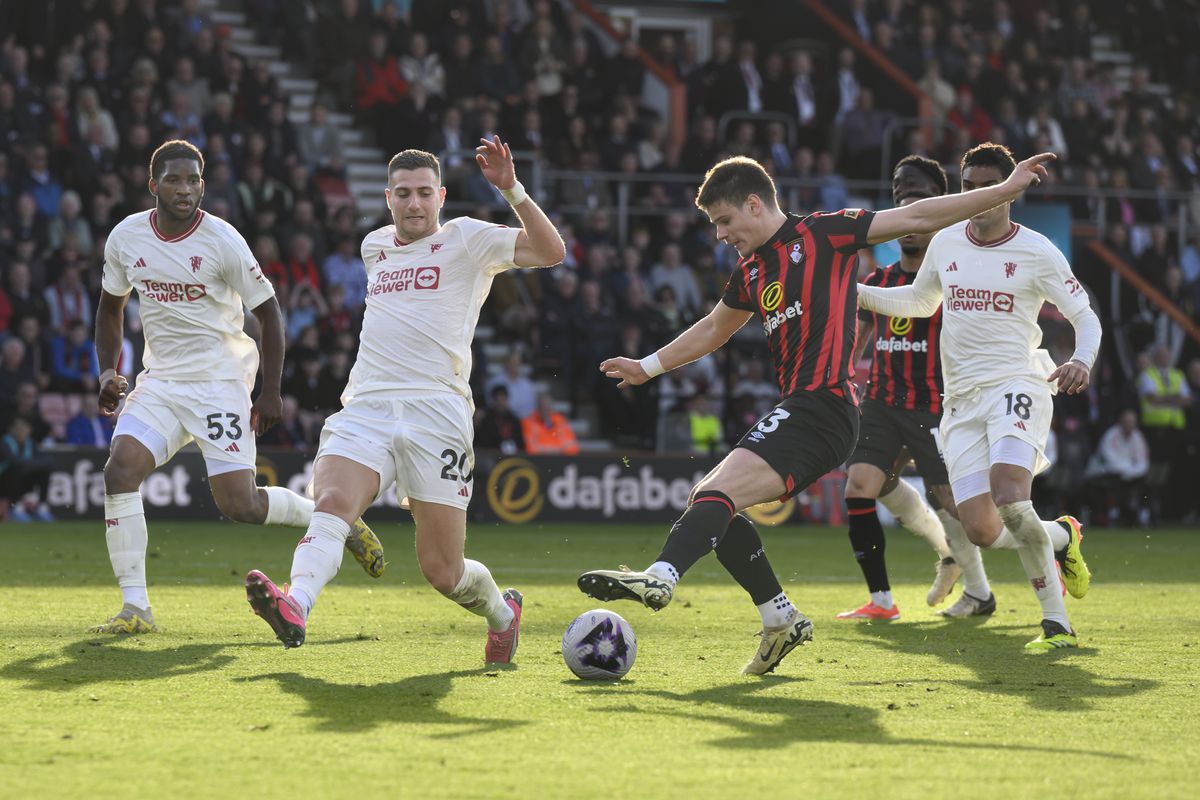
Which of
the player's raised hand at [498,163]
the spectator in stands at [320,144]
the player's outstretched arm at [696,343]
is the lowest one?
the player's outstretched arm at [696,343]

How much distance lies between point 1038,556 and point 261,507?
12.7ft

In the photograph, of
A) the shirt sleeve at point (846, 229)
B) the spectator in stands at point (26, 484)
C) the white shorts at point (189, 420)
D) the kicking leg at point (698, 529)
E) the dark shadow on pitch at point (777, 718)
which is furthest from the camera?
the spectator in stands at point (26, 484)

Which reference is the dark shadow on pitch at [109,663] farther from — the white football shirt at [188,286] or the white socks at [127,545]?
the white football shirt at [188,286]

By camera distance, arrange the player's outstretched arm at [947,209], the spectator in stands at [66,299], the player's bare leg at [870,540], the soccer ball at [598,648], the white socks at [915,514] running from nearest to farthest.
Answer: the player's outstretched arm at [947,209] → the soccer ball at [598,648] → the player's bare leg at [870,540] → the white socks at [915,514] → the spectator in stands at [66,299]

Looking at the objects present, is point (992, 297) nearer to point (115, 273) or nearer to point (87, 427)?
point (115, 273)

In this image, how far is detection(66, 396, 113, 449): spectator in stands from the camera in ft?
57.6

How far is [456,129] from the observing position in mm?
20891

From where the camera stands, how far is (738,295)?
7160mm

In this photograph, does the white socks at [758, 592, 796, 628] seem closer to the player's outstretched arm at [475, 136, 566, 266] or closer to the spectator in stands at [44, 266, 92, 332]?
the player's outstretched arm at [475, 136, 566, 266]

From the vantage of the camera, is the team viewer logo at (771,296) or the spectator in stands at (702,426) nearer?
the team viewer logo at (771,296)

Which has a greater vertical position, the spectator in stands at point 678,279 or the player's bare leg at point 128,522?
the spectator in stands at point 678,279

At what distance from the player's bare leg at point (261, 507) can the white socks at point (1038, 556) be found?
309 cm

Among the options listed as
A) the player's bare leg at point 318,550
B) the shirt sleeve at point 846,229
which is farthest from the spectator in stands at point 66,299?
the shirt sleeve at point 846,229

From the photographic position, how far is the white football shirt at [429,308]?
23.4 feet
